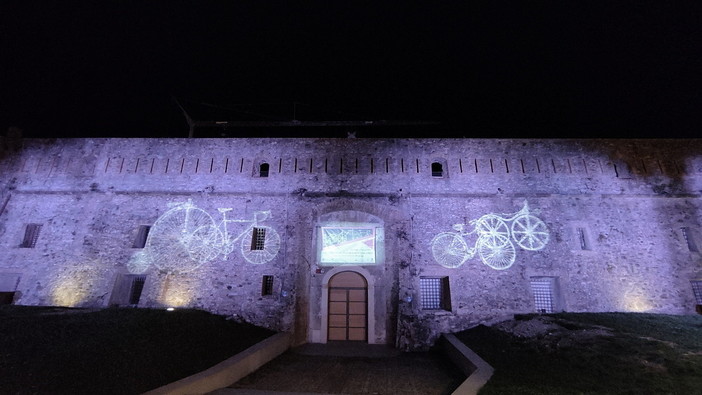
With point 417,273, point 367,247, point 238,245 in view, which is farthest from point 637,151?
point 238,245

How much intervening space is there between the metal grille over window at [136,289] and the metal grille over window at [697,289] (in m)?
18.9

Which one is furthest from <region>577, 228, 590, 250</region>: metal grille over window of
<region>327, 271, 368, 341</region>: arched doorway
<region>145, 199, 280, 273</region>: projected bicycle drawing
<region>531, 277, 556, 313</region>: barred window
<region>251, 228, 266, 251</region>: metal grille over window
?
<region>251, 228, 266, 251</region>: metal grille over window

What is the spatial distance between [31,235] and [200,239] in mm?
6579

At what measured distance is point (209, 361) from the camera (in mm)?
6852

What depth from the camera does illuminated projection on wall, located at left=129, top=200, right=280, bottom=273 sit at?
11758 millimetres

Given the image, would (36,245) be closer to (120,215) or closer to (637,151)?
(120,215)

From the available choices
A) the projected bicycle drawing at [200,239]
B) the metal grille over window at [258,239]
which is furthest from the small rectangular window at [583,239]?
the metal grille over window at [258,239]

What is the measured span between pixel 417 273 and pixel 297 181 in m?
5.54

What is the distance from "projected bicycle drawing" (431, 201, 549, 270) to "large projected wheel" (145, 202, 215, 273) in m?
8.38

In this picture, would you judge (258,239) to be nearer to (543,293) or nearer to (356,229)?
(356,229)

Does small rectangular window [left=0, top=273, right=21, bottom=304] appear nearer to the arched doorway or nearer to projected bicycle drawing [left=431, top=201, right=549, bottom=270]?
the arched doorway

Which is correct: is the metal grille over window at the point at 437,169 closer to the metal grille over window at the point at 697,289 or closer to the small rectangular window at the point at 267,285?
the small rectangular window at the point at 267,285

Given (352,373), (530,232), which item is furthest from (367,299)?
(530,232)

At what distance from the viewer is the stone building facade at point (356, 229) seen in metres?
11.2
